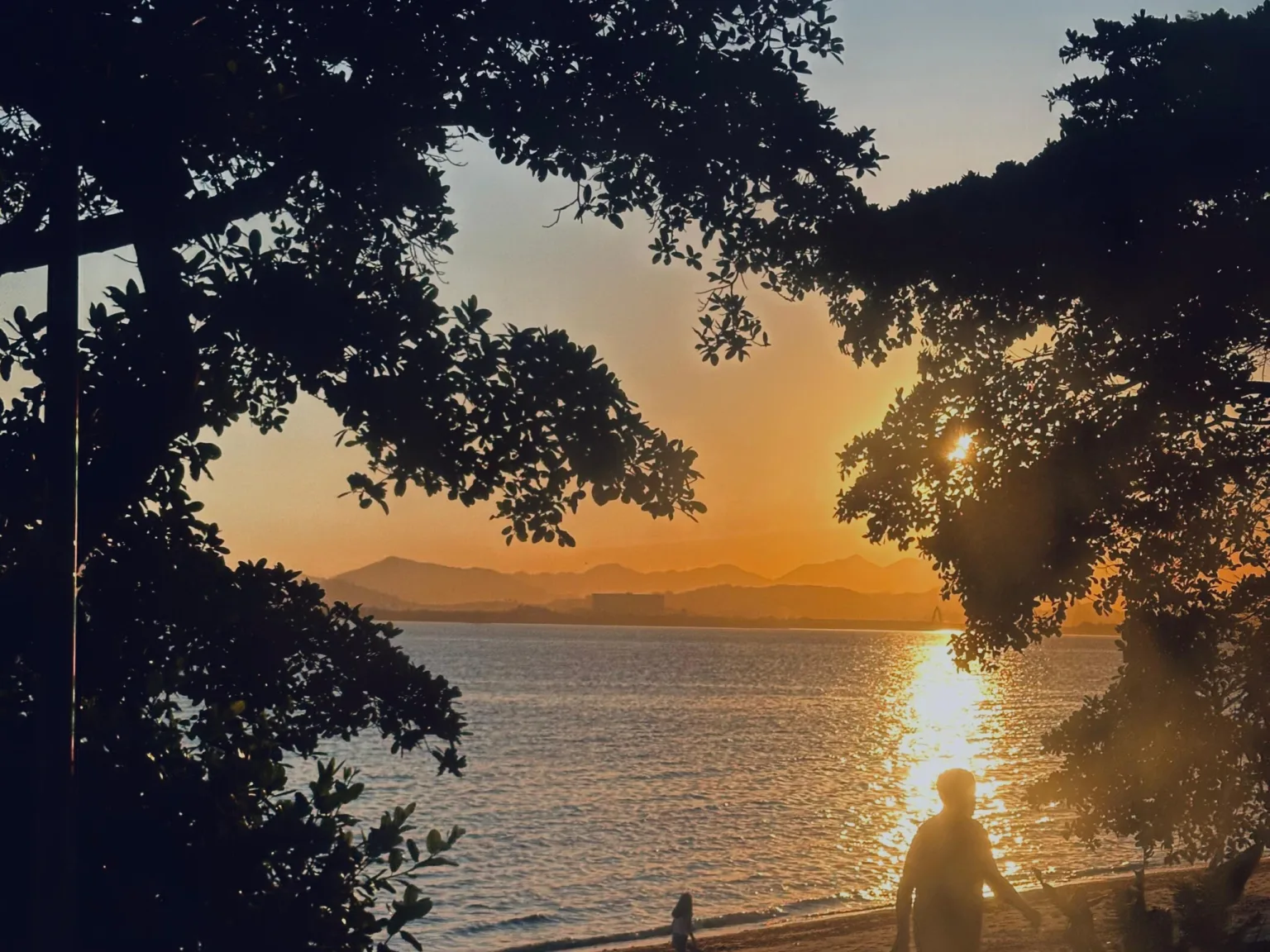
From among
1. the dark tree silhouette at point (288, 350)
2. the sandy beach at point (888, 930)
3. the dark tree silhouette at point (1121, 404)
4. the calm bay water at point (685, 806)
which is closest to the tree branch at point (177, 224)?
the dark tree silhouette at point (288, 350)

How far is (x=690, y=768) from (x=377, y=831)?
60.3 metres

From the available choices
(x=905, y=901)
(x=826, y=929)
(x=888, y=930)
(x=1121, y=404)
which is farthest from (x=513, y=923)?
(x=905, y=901)

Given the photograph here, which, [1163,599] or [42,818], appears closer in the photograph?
[42,818]

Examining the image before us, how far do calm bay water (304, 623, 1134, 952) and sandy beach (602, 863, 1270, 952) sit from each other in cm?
369

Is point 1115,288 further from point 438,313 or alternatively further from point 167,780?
point 167,780

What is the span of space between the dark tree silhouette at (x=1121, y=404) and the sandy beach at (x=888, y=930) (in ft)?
9.37

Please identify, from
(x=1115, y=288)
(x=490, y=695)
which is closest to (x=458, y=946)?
(x=1115, y=288)

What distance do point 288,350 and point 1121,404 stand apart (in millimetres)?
9670

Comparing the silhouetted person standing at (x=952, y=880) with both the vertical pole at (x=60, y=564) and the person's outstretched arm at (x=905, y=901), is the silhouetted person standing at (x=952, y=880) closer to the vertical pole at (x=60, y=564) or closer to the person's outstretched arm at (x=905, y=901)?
the person's outstretched arm at (x=905, y=901)

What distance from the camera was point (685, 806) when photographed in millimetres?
51438

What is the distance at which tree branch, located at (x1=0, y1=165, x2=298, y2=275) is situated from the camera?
7715 millimetres

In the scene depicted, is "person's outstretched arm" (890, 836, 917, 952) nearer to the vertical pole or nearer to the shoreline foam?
the vertical pole

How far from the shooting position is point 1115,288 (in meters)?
13.3

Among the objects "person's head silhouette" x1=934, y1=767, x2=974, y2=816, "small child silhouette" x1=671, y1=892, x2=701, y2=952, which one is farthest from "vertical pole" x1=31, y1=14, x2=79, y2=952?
"small child silhouette" x1=671, y1=892, x2=701, y2=952
